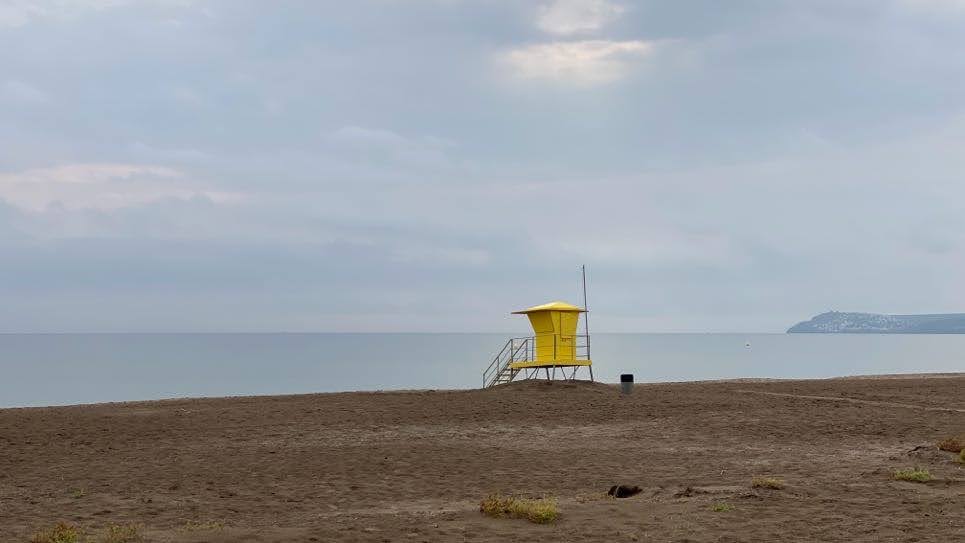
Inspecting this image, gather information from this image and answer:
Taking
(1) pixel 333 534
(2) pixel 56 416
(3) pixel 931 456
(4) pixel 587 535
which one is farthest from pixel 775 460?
(2) pixel 56 416

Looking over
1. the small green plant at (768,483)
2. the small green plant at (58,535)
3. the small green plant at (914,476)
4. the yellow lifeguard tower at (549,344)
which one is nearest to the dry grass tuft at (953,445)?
the small green plant at (914,476)

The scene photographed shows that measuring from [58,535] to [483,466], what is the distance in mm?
8335

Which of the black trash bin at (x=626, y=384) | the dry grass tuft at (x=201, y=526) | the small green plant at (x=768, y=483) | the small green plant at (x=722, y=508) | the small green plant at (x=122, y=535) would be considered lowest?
the small green plant at (x=722, y=508)

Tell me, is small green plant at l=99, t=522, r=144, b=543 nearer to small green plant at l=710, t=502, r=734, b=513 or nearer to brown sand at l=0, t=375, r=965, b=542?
brown sand at l=0, t=375, r=965, b=542

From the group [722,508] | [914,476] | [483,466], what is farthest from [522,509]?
[914,476]

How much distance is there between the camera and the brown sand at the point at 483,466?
1149 centimetres

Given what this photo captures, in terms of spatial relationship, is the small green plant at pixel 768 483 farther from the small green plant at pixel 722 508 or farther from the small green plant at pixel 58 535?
the small green plant at pixel 58 535

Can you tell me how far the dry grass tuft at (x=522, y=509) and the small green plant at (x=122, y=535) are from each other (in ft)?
14.7

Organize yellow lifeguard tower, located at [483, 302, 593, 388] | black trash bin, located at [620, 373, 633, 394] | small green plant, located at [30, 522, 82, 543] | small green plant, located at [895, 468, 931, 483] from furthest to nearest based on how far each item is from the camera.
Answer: yellow lifeguard tower, located at [483, 302, 593, 388] → black trash bin, located at [620, 373, 633, 394] → small green plant, located at [895, 468, 931, 483] → small green plant, located at [30, 522, 82, 543]

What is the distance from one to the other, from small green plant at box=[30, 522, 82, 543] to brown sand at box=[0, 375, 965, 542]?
0.66 meters

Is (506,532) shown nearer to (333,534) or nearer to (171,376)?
(333,534)

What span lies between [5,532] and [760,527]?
9807mm

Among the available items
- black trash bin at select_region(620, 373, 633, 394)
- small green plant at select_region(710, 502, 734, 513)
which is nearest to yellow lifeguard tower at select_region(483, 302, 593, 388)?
black trash bin at select_region(620, 373, 633, 394)

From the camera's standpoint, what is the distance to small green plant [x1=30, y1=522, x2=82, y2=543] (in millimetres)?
10391
